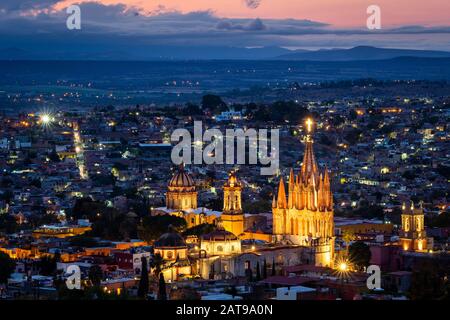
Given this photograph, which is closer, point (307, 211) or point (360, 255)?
point (360, 255)

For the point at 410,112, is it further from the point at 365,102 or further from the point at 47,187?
the point at 47,187

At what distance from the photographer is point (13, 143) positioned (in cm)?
11956

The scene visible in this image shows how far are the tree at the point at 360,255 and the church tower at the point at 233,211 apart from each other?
593cm

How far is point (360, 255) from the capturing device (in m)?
54.6

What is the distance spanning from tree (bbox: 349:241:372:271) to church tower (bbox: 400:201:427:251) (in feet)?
10.1

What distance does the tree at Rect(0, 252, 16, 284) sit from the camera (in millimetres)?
50562

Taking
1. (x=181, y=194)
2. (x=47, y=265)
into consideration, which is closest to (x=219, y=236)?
(x=47, y=265)

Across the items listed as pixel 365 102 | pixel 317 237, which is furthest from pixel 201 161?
pixel 365 102

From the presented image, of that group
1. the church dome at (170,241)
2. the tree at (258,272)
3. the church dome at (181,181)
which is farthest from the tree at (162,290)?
the church dome at (181,181)

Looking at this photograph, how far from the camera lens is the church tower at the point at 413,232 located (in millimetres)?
58062

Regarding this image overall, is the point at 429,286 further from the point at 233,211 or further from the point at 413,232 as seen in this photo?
the point at 233,211

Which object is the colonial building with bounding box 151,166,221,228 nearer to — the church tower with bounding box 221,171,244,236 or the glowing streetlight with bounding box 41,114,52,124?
the church tower with bounding box 221,171,244,236

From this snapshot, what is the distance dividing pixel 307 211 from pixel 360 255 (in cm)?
333

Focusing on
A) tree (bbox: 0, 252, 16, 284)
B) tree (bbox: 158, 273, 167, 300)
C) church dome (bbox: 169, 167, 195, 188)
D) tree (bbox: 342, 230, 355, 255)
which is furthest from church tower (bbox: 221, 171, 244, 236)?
tree (bbox: 158, 273, 167, 300)
